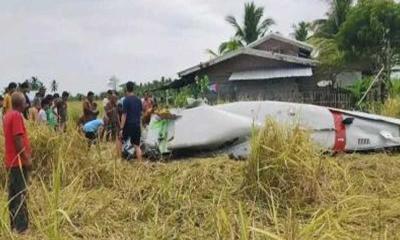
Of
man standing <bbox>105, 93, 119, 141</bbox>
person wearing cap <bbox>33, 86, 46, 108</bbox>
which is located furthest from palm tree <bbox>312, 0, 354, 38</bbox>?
person wearing cap <bbox>33, 86, 46, 108</bbox>

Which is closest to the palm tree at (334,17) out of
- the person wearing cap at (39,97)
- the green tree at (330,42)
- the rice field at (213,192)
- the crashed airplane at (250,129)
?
the green tree at (330,42)

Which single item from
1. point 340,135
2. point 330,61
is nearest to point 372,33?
point 330,61

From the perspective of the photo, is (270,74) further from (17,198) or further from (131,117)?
(17,198)

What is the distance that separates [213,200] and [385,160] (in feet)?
11.7

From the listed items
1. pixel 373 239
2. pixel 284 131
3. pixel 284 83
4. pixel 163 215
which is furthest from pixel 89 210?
pixel 284 83

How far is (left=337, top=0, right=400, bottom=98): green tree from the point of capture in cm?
2105

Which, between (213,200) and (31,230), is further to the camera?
(213,200)

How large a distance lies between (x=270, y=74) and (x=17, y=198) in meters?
17.0

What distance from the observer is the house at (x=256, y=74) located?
21828mm

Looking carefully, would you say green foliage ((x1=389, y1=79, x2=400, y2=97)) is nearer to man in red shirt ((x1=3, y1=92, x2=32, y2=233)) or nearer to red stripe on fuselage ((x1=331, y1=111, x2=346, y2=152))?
red stripe on fuselage ((x1=331, y1=111, x2=346, y2=152))

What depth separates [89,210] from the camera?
20.3 ft

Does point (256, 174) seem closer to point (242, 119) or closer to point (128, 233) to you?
point (128, 233)

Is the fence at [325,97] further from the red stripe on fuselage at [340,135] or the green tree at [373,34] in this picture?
the red stripe on fuselage at [340,135]

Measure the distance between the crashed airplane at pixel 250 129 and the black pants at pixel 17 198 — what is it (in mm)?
4182
